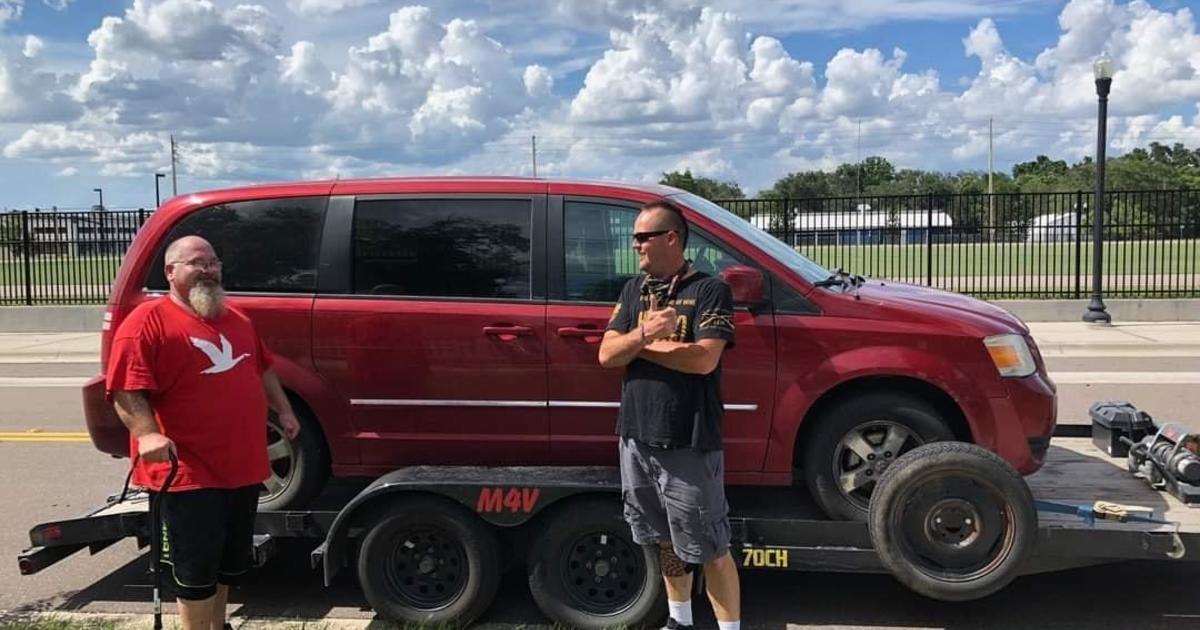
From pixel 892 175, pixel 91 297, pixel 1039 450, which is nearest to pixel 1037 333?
pixel 1039 450

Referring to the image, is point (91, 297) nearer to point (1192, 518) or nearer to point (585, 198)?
point (585, 198)

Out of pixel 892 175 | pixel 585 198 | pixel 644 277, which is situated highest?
pixel 892 175

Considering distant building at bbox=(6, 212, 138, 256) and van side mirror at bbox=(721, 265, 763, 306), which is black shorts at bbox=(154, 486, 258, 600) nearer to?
van side mirror at bbox=(721, 265, 763, 306)

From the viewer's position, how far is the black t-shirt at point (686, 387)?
11.1 ft

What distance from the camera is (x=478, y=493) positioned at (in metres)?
4.11

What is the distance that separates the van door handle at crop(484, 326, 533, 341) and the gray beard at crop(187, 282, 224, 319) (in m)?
1.25

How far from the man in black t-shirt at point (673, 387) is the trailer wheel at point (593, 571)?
1.61 ft

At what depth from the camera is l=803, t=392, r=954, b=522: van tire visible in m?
4.29

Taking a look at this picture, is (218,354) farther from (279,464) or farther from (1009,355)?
(1009,355)

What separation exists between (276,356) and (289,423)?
67 cm

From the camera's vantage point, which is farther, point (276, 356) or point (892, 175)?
point (892, 175)

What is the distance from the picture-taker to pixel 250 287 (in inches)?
182

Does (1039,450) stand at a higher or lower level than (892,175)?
lower

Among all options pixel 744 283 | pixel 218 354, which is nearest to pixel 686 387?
pixel 744 283
